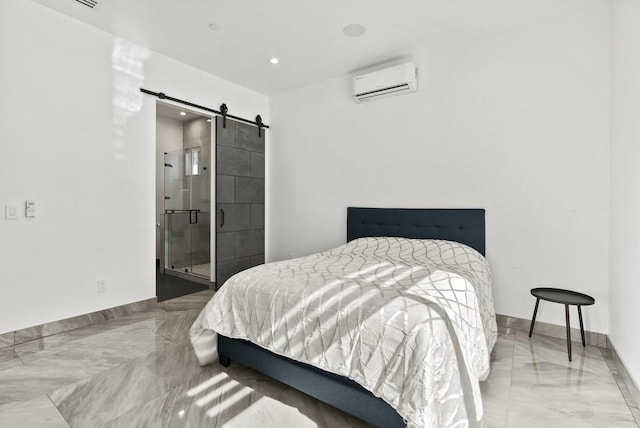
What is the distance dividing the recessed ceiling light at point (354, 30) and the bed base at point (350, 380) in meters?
1.77

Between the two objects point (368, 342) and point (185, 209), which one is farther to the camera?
point (185, 209)

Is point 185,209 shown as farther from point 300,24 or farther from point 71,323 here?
point 300,24

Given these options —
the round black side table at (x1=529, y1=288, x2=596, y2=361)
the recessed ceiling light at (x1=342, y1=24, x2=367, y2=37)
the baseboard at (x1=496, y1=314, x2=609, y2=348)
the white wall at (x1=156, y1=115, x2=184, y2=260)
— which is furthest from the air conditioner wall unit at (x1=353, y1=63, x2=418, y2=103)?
the white wall at (x1=156, y1=115, x2=184, y2=260)

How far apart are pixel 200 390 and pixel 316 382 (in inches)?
29.3

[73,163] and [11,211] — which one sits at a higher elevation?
[73,163]

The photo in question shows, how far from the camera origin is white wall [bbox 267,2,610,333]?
2.56m

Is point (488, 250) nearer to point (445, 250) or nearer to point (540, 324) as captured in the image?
point (445, 250)

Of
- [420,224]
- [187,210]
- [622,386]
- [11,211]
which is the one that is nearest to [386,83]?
[420,224]

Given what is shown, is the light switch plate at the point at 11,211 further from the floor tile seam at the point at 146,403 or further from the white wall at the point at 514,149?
the white wall at the point at 514,149

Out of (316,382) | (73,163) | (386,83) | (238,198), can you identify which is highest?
(386,83)

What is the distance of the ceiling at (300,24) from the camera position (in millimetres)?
2605

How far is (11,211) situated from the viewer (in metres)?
2.51

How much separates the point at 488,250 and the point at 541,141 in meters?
1.04

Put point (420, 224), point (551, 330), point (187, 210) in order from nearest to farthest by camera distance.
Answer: point (551, 330) < point (420, 224) < point (187, 210)
